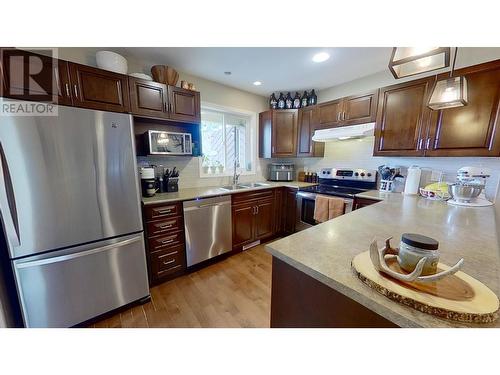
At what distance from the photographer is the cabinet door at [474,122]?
1606mm

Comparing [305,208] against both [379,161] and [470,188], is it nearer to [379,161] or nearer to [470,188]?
[379,161]

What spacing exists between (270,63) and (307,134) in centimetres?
123

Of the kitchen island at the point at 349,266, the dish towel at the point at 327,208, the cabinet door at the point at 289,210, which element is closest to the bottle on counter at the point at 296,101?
the cabinet door at the point at 289,210

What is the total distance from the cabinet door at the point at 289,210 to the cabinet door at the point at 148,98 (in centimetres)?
208

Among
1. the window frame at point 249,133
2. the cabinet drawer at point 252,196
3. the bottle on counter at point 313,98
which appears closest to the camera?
the cabinet drawer at point 252,196

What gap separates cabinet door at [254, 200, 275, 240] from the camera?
281 cm

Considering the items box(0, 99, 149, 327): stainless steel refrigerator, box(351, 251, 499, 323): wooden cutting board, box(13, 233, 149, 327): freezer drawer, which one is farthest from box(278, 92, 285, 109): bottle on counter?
box(351, 251, 499, 323): wooden cutting board

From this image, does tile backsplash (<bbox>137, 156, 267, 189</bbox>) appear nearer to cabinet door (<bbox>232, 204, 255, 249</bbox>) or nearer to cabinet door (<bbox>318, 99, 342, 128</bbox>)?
cabinet door (<bbox>232, 204, 255, 249</bbox>)

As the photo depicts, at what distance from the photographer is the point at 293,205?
301 centimetres

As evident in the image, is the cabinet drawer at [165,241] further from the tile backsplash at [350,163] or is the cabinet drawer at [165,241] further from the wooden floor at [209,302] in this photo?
the tile backsplash at [350,163]

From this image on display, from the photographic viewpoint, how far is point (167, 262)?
2.01 m

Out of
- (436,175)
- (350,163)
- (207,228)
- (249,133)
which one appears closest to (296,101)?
(249,133)

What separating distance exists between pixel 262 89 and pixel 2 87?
2.78 meters
